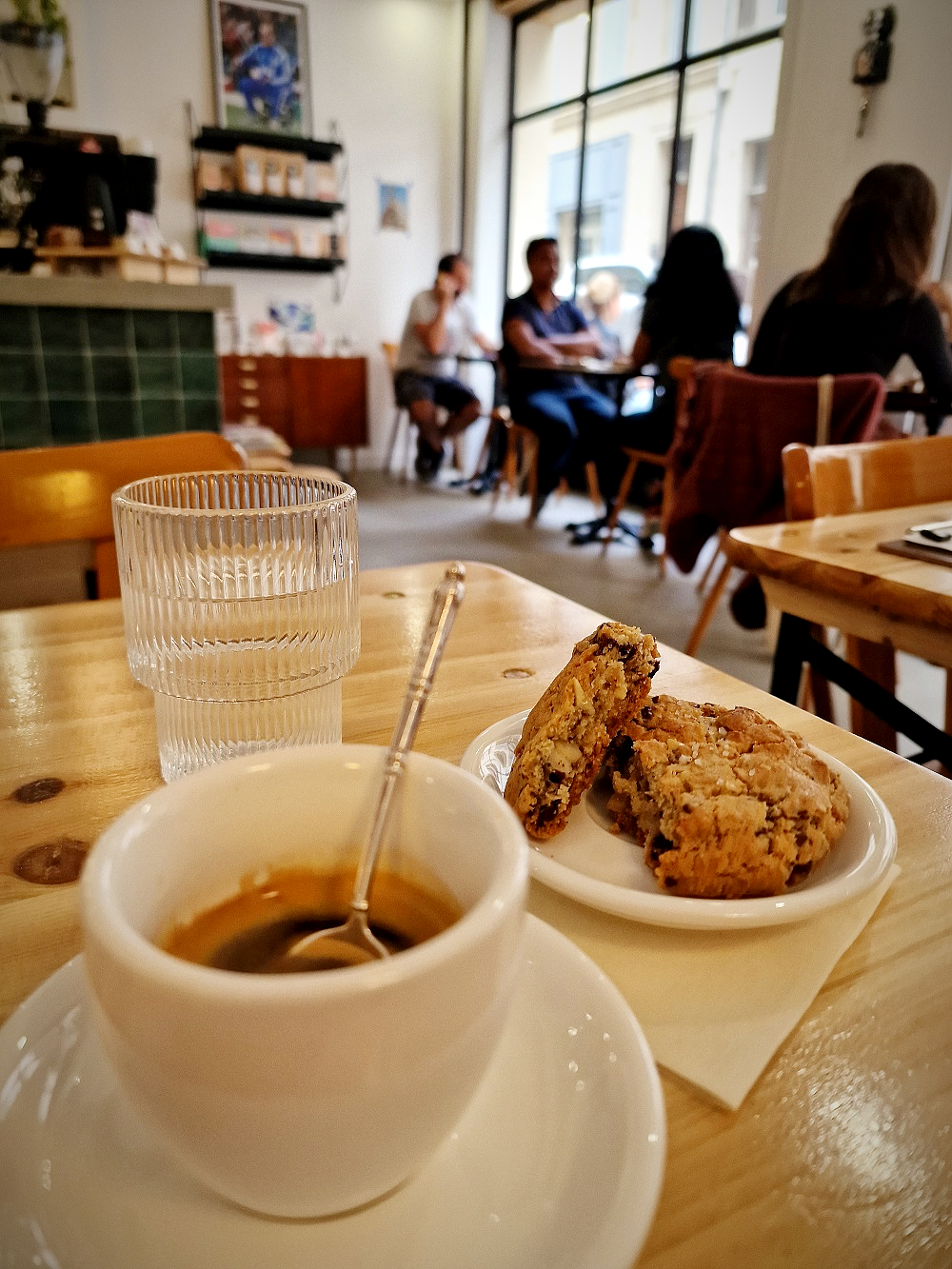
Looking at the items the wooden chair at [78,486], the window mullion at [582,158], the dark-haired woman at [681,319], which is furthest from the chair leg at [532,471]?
the wooden chair at [78,486]

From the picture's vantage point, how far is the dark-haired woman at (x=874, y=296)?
2.38 metres

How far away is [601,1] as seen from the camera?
5.29 meters

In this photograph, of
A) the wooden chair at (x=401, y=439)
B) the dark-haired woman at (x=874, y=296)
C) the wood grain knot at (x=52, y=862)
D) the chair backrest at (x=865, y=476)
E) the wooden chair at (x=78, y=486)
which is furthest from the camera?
the wooden chair at (x=401, y=439)

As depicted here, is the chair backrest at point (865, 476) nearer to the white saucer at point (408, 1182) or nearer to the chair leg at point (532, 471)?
the white saucer at point (408, 1182)

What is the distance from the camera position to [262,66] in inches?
211

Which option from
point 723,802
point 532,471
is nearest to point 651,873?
point 723,802

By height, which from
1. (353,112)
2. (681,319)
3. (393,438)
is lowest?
(393,438)

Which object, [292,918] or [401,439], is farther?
[401,439]

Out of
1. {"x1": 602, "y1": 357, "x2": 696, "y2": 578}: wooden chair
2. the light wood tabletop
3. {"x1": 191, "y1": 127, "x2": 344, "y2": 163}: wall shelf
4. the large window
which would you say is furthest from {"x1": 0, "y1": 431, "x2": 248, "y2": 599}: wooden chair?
{"x1": 191, "y1": 127, "x2": 344, "y2": 163}: wall shelf

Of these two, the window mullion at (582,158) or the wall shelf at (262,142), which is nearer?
the wall shelf at (262,142)

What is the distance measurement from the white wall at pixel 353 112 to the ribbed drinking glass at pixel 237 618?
5777 millimetres

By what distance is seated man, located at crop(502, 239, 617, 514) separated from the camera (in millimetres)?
4266

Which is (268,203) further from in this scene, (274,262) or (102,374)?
(102,374)

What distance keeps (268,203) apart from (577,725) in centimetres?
592
